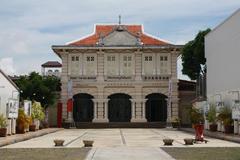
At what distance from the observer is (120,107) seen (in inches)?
1962

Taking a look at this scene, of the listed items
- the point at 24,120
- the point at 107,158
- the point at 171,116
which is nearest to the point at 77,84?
the point at 171,116

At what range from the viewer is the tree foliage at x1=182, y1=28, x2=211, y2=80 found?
1884 inches

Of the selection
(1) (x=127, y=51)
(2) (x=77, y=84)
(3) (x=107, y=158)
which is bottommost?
(3) (x=107, y=158)

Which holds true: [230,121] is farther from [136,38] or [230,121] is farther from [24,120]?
[136,38]

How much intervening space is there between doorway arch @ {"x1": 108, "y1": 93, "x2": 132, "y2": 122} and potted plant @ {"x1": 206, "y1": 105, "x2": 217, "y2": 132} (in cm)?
Answer: 1486

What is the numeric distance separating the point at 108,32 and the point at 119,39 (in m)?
2.21

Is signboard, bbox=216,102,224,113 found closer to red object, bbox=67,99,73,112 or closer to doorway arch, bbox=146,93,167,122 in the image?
doorway arch, bbox=146,93,167,122

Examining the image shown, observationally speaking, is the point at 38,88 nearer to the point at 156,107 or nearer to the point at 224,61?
the point at 156,107

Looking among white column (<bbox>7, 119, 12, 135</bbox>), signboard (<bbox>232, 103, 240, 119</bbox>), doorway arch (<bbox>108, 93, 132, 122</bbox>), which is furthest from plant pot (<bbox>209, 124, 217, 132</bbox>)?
doorway arch (<bbox>108, 93, 132, 122</bbox>)

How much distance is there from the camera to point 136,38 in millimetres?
49875

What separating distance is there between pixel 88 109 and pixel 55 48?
23.0ft

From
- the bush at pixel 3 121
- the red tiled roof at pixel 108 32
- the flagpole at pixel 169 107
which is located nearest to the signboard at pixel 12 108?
the bush at pixel 3 121

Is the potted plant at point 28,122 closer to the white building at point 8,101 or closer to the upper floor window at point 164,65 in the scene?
the white building at point 8,101

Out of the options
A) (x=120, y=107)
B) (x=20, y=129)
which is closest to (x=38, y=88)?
(x=120, y=107)
